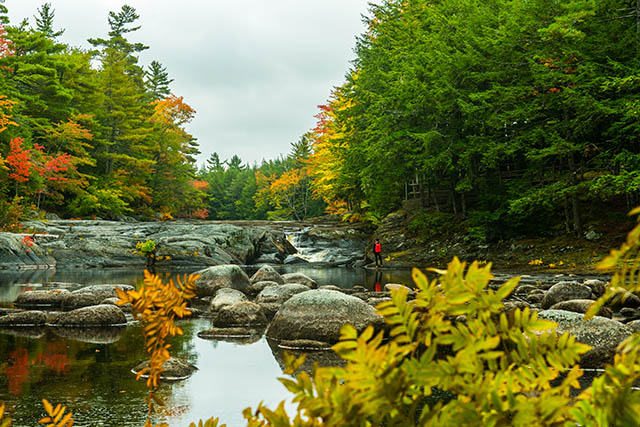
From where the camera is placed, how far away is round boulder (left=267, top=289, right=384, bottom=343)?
22.3ft

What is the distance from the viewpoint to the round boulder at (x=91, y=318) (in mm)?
7840

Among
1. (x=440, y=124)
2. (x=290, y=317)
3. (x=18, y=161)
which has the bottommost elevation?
Answer: (x=290, y=317)

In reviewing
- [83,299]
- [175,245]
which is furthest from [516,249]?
[175,245]

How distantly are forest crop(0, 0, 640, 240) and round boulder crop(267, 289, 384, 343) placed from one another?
1041 centimetres

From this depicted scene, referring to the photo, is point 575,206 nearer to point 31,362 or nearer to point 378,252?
point 378,252

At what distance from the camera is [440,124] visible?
21328 mm

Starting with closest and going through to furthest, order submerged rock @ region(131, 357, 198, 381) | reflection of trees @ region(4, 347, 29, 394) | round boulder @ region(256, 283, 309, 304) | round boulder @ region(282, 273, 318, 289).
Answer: reflection of trees @ region(4, 347, 29, 394)
submerged rock @ region(131, 357, 198, 381)
round boulder @ region(256, 283, 309, 304)
round boulder @ region(282, 273, 318, 289)

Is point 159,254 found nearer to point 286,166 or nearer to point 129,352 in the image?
point 129,352

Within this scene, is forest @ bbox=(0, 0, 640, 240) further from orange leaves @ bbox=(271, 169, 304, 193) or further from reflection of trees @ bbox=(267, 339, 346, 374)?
orange leaves @ bbox=(271, 169, 304, 193)

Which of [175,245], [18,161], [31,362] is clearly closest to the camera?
[31,362]

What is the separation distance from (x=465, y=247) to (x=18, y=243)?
18.7 metres

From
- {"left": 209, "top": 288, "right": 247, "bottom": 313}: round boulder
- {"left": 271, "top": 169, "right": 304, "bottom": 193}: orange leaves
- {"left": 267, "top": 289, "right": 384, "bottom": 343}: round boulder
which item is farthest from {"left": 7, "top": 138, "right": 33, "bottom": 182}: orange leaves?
{"left": 271, "top": 169, "right": 304, "bottom": 193}: orange leaves

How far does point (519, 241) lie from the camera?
19.3 m

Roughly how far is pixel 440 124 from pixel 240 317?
620 inches
